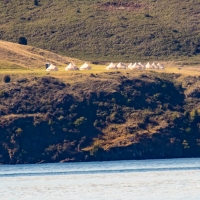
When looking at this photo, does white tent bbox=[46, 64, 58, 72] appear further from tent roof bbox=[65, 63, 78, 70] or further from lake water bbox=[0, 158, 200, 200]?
lake water bbox=[0, 158, 200, 200]

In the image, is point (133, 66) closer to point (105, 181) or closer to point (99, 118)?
point (99, 118)

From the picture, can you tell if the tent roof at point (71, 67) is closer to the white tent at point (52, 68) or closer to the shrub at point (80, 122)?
the white tent at point (52, 68)

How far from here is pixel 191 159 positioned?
499 ft

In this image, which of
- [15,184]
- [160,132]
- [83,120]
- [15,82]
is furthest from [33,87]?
[15,184]

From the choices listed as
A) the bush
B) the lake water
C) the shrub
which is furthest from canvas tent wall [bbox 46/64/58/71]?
the lake water

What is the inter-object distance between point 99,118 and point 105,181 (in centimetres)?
5908

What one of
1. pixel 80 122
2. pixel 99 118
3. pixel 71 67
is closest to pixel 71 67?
Result: pixel 71 67

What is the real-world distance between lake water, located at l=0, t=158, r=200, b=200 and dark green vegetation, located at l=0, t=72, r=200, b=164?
957 cm

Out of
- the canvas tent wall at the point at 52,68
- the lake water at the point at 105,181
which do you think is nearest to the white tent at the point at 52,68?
the canvas tent wall at the point at 52,68

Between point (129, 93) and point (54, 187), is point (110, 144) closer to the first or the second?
point (129, 93)

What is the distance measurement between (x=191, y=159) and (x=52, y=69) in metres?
46.7

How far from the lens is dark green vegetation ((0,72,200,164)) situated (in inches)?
6181

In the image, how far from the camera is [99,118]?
170 metres

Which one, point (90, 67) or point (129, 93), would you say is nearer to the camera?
point (129, 93)
